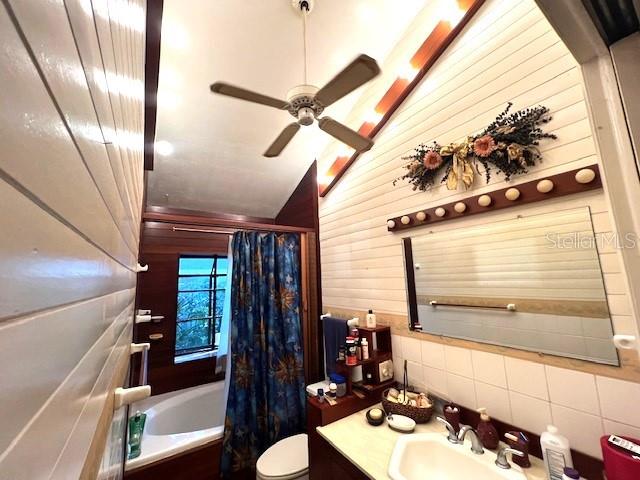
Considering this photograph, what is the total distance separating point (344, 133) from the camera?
5.33 ft

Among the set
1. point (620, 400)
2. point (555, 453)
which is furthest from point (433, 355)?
point (620, 400)

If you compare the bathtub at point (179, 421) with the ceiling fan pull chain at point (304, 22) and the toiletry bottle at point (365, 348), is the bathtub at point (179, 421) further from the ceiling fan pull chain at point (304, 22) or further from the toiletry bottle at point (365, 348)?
the ceiling fan pull chain at point (304, 22)

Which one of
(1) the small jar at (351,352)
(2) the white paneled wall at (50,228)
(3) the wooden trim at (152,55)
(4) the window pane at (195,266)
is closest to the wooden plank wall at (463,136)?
(1) the small jar at (351,352)

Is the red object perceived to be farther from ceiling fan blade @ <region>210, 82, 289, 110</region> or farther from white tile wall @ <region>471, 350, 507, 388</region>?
ceiling fan blade @ <region>210, 82, 289, 110</region>

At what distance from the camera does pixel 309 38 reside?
1951mm

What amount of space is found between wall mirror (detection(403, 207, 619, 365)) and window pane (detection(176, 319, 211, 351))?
233cm

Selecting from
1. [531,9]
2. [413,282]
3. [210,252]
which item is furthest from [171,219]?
[531,9]

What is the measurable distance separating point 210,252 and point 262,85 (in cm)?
179

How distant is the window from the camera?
2.94m

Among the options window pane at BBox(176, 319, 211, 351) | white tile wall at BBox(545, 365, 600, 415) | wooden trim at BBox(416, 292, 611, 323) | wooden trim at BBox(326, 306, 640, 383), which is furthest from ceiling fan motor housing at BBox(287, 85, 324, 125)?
window pane at BBox(176, 319, 211, 351)

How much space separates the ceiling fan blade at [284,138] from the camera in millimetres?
1611

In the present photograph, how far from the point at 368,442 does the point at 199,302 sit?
2.33m

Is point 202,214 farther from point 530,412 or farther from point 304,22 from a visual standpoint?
point 530,412

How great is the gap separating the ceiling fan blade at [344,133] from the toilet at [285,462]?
81.9 inches
